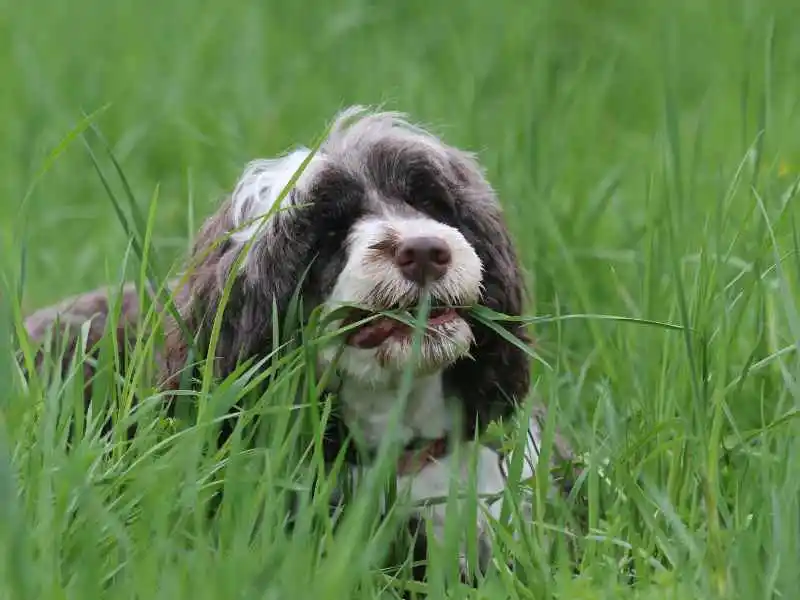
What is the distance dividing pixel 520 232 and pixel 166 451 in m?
1.58

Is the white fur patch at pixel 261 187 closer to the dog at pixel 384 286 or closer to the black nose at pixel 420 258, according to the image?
the dog at pixel 384 286

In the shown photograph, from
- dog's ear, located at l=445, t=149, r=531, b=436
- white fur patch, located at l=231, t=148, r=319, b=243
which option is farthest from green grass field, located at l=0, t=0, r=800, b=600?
white fur patch, located at l=231, t=148, r=319, b=243

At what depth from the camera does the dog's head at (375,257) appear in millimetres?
3041

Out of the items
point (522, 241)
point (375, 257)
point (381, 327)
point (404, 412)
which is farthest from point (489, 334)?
point (522, 241)

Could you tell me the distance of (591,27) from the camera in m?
6.89

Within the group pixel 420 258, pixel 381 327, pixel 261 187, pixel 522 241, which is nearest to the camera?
pixel 420 258

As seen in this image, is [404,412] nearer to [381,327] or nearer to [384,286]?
[381,327]

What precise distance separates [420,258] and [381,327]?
192mm

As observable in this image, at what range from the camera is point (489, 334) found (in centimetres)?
342

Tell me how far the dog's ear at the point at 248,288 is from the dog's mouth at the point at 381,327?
0.17 m

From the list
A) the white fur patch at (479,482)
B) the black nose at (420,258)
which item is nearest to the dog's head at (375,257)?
the black nose at (420,258)

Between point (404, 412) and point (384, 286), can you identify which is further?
point (404, 412)

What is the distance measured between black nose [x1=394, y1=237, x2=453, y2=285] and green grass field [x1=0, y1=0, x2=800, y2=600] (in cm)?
31

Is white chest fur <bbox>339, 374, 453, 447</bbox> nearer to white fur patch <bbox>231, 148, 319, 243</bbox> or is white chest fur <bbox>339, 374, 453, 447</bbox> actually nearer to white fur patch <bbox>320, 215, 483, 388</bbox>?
white fur patch <bbox>320, 215, 483, 388</bbox>
